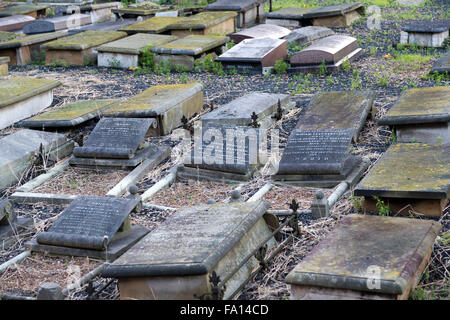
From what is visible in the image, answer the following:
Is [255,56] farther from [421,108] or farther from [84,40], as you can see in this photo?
[421,108]

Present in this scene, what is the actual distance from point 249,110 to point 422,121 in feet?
7.52

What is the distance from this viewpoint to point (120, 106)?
9.40 m

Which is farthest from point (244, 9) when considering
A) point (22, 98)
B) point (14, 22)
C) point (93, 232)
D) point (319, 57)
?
point (93, 232)

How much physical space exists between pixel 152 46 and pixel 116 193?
238 inches

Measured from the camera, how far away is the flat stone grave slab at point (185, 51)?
1248 centimetres

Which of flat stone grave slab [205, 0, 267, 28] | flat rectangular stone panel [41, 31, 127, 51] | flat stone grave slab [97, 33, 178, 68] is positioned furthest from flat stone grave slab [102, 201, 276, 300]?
flat stone grave slab [205, 0, 267, 28]

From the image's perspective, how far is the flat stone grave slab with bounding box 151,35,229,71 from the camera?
12477 millimetres

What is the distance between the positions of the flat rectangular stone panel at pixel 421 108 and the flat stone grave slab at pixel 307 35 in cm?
502

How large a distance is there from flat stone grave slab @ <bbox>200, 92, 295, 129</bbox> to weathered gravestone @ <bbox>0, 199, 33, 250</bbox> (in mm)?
2713

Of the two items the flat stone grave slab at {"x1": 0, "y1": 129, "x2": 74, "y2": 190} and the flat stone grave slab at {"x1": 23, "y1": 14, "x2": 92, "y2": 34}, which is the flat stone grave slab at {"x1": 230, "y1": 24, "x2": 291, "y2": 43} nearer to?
the flat stone grave slab at {"x1": 23, "y1": 14, "x2": 92, "y2": 34}

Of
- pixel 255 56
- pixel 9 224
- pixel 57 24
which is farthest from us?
pixel 57 24

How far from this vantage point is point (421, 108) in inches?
318

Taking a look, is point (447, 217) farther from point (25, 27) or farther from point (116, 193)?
point (25, 27)

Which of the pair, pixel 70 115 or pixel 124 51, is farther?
pixel 124 51
